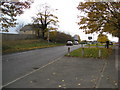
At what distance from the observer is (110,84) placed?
4797mm

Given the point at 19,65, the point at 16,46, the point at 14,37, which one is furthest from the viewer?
the point at 14,37

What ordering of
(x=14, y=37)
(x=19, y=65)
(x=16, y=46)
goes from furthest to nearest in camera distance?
1. (x=14, y=37)
2. (x=16, y=46)
3. (x=19, y=65)

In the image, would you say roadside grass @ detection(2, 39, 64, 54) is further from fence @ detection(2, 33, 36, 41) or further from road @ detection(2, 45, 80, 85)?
road @ detection(2, 45, 80, 85)

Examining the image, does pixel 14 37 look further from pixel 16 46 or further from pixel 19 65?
pixel 19 65

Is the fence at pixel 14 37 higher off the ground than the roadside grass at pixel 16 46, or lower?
higher

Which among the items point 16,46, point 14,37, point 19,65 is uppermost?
point 14,37

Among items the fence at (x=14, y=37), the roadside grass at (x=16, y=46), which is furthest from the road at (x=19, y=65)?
the fence at (x=14, y=37)

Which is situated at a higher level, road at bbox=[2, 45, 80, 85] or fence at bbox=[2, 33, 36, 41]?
fence at bbox=[2, 33, 36, 41]

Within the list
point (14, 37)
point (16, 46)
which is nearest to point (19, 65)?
point (16, 46)

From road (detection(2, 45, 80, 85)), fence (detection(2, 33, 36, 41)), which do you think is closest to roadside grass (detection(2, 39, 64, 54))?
fence (detection(2, 33, 36, 41))

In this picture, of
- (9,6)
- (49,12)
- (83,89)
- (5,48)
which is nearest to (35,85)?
(83,89)

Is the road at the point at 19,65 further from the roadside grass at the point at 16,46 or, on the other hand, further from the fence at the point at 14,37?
the fence at the point at 14,37

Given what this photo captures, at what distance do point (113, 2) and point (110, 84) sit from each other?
10.8m

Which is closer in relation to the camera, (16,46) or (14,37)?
(16,46)
